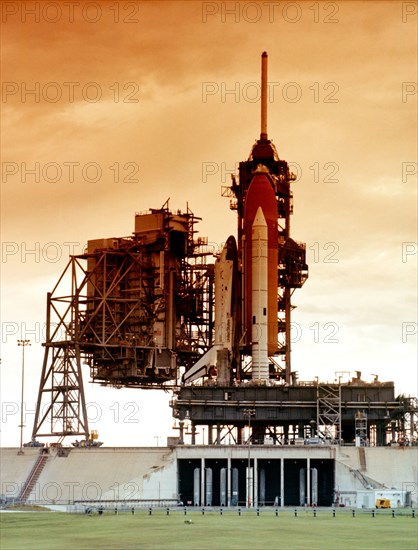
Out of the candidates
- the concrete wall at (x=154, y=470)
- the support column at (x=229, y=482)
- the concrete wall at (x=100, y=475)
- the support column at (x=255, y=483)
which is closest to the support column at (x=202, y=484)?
the concrete wall at (x=154, y=470)

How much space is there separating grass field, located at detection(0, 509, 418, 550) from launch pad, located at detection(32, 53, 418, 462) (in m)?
37.1

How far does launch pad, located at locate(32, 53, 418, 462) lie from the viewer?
6481 inches

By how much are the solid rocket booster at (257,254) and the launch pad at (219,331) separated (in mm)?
171

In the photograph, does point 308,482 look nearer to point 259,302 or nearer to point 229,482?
point 229,482

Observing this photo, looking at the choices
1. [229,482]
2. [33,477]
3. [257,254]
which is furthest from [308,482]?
[257,254]

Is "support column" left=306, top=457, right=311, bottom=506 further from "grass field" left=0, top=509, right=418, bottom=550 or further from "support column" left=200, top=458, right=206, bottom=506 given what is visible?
"grass field" left=0, top=509, right=418, bottom=550

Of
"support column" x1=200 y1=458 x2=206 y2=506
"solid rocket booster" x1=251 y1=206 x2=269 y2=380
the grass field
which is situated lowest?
the grass field

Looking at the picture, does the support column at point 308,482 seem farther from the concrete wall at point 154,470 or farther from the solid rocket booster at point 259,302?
the solid rocket booster at point 259,302

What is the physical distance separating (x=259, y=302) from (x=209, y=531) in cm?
6968

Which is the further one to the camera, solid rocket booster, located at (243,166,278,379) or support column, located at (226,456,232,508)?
solid rocket booster, located at (243,166,278,379)

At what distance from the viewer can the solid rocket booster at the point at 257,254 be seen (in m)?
172

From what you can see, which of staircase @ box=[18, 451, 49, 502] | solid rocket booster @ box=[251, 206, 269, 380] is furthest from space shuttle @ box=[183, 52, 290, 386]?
staircase @ box=[18, 451, 49, 502]

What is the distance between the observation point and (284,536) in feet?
325

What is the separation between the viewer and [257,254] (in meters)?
171
